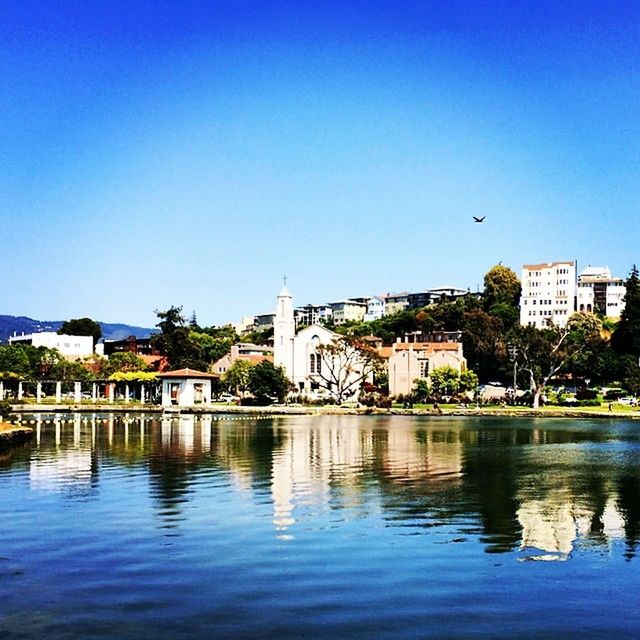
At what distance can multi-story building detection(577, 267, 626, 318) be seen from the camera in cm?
13962

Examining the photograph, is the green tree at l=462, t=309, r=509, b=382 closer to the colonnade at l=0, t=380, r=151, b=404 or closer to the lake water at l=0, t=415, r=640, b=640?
the colonnade at l=0, t=380, r=151, b=404

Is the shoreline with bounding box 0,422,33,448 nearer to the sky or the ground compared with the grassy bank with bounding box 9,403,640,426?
nearer to the sky

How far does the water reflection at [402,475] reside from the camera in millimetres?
18906

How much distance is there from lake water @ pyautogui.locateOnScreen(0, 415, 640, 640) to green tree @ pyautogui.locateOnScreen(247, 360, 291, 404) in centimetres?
5879

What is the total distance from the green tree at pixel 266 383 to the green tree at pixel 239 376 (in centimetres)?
285

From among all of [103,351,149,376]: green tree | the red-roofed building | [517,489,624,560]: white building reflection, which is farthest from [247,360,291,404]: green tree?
[517,489,624,560]: white building reflection

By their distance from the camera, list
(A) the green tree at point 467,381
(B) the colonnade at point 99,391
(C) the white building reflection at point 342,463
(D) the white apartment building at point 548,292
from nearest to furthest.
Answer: (C) the white building reflection at point 342,463
(A) the green tree at point 467,381
(B) the colonnade at point 99,391
(D) the white apartment building at point 548,292

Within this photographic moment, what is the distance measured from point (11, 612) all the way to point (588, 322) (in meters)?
114

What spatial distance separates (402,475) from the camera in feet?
94.3

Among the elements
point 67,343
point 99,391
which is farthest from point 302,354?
point 67,343

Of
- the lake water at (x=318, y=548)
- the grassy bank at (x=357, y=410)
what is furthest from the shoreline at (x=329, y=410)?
the lake water at (x=318, y=548)

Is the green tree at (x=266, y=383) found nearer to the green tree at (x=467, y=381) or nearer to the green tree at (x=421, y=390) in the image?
the green tree at (x=421, y=390)

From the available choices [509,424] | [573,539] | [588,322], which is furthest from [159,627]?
[588,322]

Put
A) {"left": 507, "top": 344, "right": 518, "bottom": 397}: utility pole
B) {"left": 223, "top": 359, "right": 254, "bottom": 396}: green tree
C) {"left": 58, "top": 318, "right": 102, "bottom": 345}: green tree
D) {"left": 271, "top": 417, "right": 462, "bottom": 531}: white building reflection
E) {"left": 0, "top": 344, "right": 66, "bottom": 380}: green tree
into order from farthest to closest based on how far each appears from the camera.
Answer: {"left": 58, "top": 318, "right": 102, "bottom": 345}: green tree < {"left": 223, "top": 359, "right": 254, "bottom": 396}: green tree < {"left": 0, "top": 344, "right": 66, "bottom": 380}: green tree < {"left": 507, "top": 344, "right": 518, "bottom": 397}: utility pole < {"left": 271, "top": 417, "right": 462, "bottom": 531}: white building reflection
